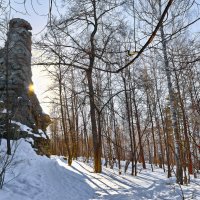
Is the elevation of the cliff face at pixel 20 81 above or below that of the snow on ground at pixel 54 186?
above

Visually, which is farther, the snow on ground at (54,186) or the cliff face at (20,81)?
the cliff face at (20,81)

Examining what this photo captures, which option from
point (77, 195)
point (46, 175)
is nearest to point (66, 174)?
point (46, 175)

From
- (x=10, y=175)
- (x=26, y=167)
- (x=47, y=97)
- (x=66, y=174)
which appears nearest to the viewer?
(x=10, y=175)

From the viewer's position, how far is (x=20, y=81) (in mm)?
13109

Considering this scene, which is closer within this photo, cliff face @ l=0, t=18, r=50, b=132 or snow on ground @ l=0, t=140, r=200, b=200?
snow on ground @ l=0, t=140, r=200, b=200

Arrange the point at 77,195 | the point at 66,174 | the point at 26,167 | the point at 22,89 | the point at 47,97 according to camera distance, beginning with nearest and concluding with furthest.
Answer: the point at 77,195, the point at 26,167, the point at 66,174, the point at 22,89, the point at 47,97

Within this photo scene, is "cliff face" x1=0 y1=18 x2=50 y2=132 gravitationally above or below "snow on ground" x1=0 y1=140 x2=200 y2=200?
above

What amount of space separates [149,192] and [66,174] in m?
3.32

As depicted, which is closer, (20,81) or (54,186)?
(54,186)

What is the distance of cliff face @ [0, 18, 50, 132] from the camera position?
12328 mm

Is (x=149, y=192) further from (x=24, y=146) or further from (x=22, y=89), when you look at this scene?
(x=22, y=89)

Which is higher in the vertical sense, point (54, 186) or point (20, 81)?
point (20, 81)

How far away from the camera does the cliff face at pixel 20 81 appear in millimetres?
12328

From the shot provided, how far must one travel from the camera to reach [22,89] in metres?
13.0
